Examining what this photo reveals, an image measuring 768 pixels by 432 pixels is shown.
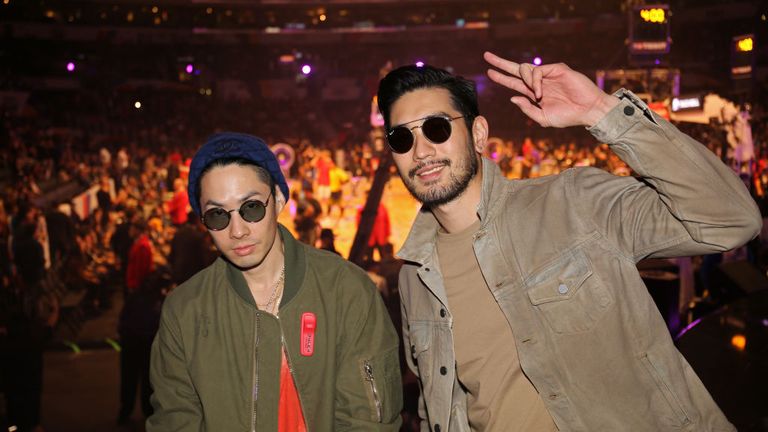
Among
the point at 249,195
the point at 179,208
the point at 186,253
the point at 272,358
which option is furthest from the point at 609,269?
the point at 179,208

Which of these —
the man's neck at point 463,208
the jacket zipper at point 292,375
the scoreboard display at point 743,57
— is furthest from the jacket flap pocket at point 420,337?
the scoreboard display at point 743,57

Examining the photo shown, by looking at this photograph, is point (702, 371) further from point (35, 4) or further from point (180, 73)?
point (35, 4)

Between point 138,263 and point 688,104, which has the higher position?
point 688,104

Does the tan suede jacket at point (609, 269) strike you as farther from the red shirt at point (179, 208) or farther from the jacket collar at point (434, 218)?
the red shirt at point (179, 208)

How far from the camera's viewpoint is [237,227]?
2.54m

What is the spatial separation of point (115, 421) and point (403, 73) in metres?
6.14

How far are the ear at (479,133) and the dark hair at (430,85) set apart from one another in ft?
0.09

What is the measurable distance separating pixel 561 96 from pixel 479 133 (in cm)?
55

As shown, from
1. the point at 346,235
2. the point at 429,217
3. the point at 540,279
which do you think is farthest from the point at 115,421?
the point at 346,235

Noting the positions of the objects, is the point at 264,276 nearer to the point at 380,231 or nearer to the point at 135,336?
the point at 135,336

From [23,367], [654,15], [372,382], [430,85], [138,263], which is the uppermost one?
[654,15]

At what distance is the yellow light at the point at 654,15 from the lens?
1313 cm

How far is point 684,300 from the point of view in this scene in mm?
8461

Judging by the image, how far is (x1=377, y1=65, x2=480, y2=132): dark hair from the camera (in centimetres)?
268
